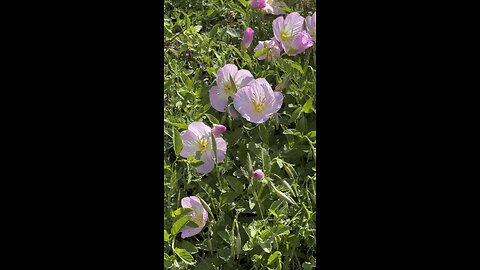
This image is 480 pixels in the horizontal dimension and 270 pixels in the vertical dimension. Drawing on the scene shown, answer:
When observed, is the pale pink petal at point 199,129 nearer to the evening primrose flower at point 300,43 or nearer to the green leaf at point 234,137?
the green leaf at point 234,137

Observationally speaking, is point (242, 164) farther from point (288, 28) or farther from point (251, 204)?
point (288, 28)

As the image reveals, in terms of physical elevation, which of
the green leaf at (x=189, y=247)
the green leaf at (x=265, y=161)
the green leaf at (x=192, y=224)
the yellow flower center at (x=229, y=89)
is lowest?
the green leaf at (x=189, y=247)

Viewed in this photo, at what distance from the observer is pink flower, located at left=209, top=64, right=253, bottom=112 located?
1511mm

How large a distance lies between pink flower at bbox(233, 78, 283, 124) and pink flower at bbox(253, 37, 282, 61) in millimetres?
216

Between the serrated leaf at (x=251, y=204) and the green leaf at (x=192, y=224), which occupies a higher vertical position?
the serrated leaf at (x=251, y=204)

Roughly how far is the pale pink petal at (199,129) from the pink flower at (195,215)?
0.16 m

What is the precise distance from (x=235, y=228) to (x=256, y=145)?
0.72ft

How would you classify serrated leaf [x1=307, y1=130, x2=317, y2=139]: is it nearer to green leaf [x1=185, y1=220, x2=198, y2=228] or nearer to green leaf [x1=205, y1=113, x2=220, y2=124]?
green leaf [x1=205, y1=113, x2=220, y2=124]

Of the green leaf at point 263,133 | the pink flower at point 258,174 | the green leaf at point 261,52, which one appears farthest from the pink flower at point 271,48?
the pink flower at point 258,174

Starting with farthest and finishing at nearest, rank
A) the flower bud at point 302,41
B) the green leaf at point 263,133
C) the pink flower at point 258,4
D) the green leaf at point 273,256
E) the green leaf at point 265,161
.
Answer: the pink flower at point 258,4 → the flower bud at point 302,41 → the green leaf at point 263,133 → the green leaf at point 265,161 → the green leaf at point 273,256

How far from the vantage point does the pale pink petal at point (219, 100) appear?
1521 mm
